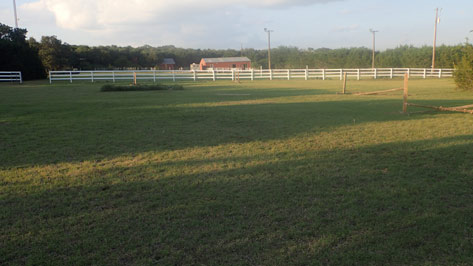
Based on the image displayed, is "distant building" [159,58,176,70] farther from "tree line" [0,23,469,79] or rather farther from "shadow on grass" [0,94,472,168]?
"shadow on grass" [0,94,472,168]

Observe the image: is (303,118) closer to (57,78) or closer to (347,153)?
(347,153)

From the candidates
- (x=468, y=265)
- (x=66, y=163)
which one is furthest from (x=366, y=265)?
(x=66, y=163)

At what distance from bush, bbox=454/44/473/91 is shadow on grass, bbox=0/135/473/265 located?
17.8 m

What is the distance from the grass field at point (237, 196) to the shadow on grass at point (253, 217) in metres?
0.02

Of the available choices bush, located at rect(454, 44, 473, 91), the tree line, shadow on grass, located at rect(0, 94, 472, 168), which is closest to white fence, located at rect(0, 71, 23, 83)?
the tree line

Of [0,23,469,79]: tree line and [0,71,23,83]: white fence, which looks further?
[0,23,469,79]: tree line

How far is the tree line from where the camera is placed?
3935 centimetres

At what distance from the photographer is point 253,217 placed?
400 cm

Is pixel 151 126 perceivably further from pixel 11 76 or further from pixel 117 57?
pixel 117 57

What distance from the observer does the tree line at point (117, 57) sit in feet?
129

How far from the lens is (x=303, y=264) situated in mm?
3090

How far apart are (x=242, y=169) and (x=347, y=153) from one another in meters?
2.24

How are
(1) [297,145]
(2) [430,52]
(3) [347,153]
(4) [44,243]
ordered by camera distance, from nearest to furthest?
(4) [44,243], (3) [347,153], (1) [297,145], (2) [430,52]

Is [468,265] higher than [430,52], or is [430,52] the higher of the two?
[430,52]
